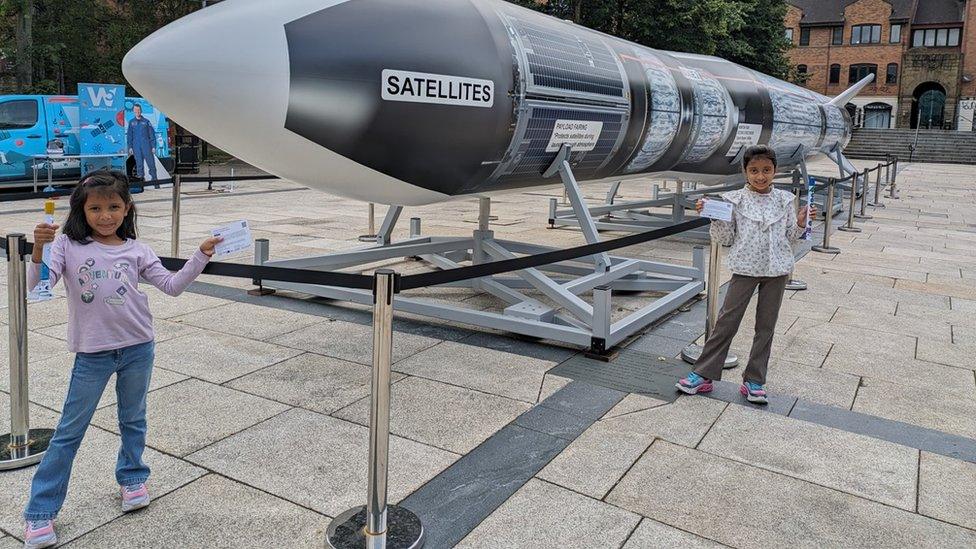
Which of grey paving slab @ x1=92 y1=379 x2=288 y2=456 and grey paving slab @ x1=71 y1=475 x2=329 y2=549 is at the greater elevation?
grey paving slab @ x1=92 y1=379 x2=288 y2=456

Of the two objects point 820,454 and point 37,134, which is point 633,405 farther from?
point 37,134

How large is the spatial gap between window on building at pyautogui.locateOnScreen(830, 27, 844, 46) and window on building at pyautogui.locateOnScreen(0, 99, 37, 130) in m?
54.1

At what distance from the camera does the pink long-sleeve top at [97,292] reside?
269 cm

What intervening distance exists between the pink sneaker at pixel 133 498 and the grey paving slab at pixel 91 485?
4 cm

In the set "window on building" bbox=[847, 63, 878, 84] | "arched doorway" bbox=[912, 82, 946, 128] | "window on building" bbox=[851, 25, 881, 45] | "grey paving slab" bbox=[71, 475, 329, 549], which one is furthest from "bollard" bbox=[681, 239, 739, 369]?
"window on building" bbox=[851, 25, 881, 45]

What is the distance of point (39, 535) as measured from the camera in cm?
267

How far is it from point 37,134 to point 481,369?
1416 centimetres

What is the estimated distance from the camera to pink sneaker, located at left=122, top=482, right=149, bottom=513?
2963 millimetres

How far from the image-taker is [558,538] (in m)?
2.88

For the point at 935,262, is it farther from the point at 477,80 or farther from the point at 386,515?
the point at 386,515

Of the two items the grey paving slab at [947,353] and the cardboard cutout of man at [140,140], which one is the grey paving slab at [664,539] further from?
the cardboard cutout of man at [140,140]

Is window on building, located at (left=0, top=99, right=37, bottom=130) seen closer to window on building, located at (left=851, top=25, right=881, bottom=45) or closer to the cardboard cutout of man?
the cardboard cutout of man

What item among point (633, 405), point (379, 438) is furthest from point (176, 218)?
point (379, 438)

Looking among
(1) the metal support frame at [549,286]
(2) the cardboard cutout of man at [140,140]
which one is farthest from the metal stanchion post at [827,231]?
(2) the cardboard cutout of man at [140,140]
